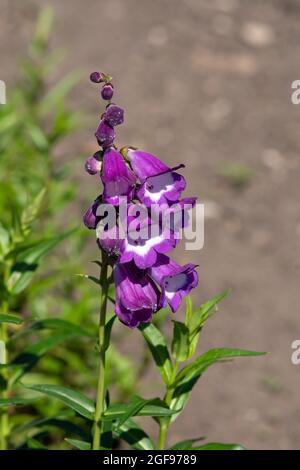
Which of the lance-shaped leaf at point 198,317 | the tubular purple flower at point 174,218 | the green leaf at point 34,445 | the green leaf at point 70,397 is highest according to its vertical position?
the tubular purple flower at point 174,218

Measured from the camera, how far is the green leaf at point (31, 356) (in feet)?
10.6

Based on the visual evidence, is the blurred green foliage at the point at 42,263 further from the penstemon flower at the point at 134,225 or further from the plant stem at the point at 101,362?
the penstemon flower at the point at 134,225

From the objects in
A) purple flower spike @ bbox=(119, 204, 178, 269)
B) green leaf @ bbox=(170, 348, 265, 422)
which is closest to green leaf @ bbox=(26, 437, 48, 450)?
green leaf @ bbox=(170, 348, 265, 422)

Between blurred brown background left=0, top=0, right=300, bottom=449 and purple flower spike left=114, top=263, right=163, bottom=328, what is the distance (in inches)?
83.0

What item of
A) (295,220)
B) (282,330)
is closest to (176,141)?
(295,220)

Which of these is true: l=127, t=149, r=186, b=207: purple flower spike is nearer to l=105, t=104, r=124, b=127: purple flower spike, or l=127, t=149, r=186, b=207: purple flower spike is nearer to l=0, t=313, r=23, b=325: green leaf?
l=105, t=104, r=124, b=127: purple flower spike

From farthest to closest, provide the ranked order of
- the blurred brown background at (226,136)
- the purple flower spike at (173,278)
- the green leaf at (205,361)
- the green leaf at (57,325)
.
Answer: the blurred brown background at (226,136) → the green leaf at (57,325) → the green leaf at (205,361) → the purple flower spike at (173,278)

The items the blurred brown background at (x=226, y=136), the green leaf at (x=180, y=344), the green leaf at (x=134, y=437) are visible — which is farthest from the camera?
the blurred brown background at (x=226, y=136)

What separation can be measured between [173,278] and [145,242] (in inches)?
7.5

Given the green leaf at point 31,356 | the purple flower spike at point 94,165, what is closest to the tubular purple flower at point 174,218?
the purple flower spike at point 94,165

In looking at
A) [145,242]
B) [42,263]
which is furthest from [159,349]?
[42,263]

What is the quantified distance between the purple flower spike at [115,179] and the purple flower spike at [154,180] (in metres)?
0.03

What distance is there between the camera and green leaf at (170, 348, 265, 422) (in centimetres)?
268

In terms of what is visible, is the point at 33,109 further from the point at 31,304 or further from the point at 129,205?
the point at 129,205
